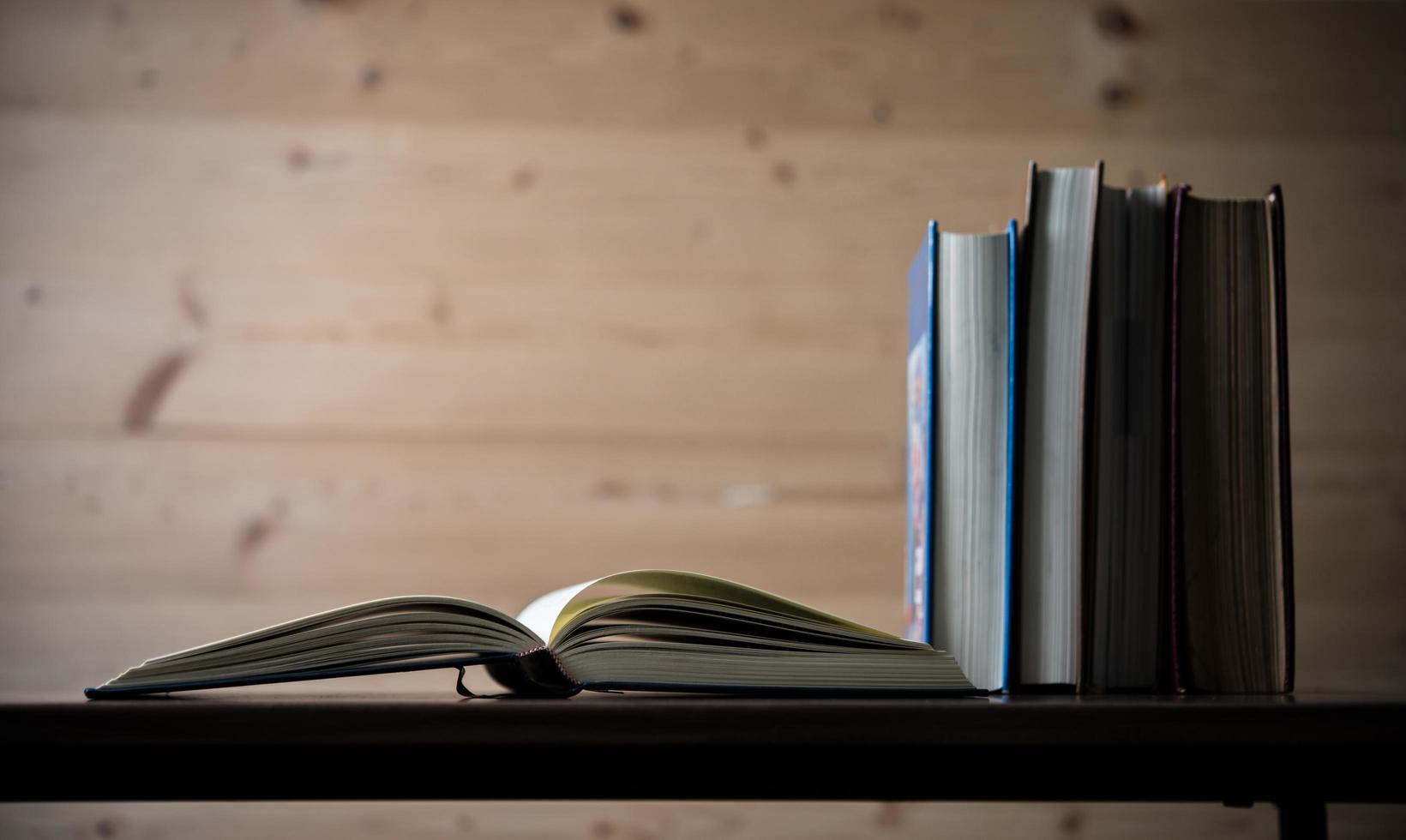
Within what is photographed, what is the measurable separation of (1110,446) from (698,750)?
1.01ft

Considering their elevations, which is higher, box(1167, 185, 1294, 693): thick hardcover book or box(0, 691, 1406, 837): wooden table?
box(1167, 185, 1294, 693): thick hardcover book

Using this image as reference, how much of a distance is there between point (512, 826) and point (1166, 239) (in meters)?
0.87

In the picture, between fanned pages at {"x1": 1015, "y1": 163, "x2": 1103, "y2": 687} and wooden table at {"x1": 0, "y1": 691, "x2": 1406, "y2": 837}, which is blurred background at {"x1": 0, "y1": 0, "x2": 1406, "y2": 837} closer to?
fanned pages at {"x1": 1015, "y1": 163, "x2": 1103, "y2": 687}

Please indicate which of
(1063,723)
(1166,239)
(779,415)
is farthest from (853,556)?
(1063,723)

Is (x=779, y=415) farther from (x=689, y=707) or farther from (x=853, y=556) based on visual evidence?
(x=689, y=707)

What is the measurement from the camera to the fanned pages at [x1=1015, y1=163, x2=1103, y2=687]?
0.55m

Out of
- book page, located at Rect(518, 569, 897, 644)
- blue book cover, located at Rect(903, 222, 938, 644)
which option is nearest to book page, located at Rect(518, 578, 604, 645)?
book page, located at Rect(518, 569, 897, 644)

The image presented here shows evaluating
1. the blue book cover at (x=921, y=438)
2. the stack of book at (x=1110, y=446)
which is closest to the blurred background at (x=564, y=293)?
the blue book cover at (x=921, y=438)

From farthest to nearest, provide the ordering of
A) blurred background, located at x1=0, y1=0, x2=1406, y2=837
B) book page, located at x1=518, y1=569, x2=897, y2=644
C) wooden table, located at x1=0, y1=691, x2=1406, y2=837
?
blurred background, located at x1=0, y1=0, x2=1406, y2=837
book page, located at x1=518, y1=569, x2=897, y2=644
wooden table, located at x1=0, y1=691, x2=1406, y2=837

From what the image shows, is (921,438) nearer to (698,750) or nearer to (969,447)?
(969,447)

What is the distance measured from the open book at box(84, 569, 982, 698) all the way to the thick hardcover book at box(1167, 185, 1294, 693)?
0.56ft

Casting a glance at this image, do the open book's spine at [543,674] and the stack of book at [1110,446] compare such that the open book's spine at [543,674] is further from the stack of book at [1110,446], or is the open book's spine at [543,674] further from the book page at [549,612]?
the stack of book at [1110,446]

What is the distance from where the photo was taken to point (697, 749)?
0.40 m

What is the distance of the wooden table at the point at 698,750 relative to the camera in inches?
15.1
